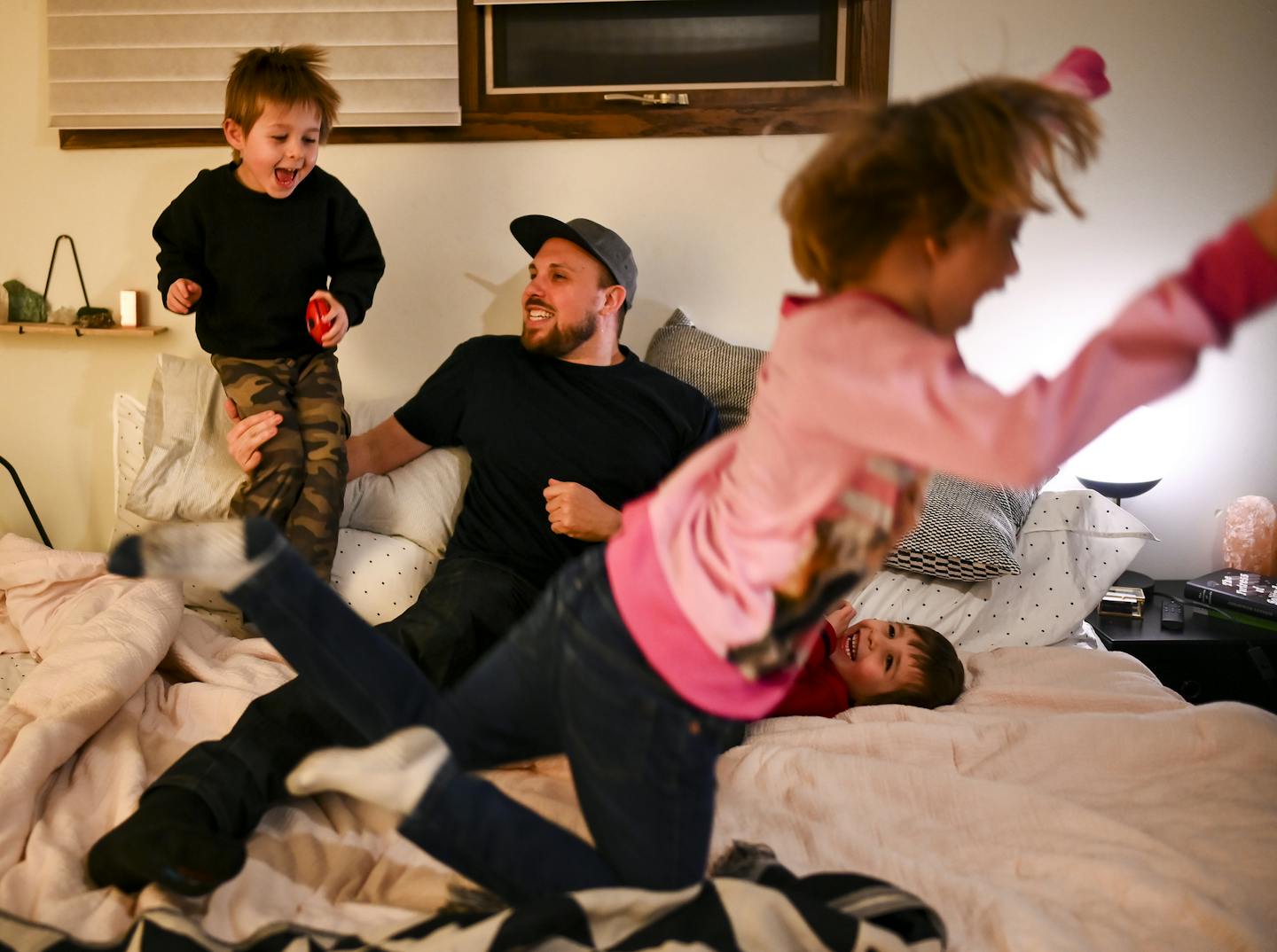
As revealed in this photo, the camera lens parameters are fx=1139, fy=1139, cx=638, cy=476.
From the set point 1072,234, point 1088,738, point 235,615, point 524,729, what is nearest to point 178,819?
point 524,729

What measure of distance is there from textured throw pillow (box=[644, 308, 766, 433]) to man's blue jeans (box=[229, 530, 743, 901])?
4.49ft

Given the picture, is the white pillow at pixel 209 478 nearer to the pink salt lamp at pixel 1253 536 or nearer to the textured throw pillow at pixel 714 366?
the textured throw pillow at pixel 714 366

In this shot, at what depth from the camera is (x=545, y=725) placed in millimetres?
1253

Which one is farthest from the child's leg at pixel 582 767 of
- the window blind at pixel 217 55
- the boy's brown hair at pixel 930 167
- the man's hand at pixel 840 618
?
the window blind at pixel 217 55

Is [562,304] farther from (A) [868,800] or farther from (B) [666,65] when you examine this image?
(A) [868,800]

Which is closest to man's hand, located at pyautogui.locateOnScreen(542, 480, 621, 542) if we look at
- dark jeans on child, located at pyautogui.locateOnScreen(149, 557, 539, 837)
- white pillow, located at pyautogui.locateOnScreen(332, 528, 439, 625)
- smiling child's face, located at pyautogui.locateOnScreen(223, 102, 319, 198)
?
dark jeans on child, located at pyautogui.locateOnScreen(149, 557, 539, 837)

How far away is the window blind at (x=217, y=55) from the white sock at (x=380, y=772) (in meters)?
1.94

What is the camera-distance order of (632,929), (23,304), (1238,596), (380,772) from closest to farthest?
(380,772) → (632,929) → (1238,596) → (23,304)

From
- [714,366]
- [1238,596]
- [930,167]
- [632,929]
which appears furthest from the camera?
[714,366]

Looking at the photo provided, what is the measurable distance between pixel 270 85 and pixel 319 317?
44cm

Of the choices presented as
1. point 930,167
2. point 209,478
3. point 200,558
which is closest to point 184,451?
point 209,478

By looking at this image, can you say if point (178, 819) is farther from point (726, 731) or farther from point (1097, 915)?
point (1097, 915)

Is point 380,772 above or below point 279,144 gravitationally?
below

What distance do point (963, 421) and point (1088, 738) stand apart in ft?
3.60
